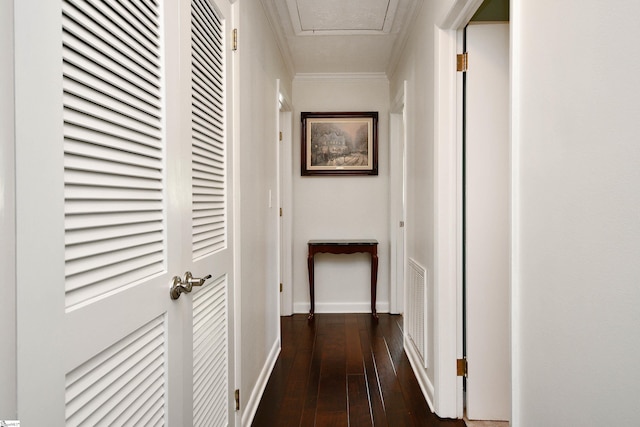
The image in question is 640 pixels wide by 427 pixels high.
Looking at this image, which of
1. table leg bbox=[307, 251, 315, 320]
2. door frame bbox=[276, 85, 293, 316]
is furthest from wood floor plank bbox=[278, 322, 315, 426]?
door frame bbox=[276, 85, 293, 316]

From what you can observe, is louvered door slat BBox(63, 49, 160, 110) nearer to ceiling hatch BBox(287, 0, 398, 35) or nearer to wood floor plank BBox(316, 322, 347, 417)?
wood floor plank BBox(316, 322, 347, 417)

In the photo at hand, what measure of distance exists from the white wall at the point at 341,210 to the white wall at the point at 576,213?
3228mm

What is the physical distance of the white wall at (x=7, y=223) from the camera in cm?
59

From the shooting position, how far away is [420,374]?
109 inches

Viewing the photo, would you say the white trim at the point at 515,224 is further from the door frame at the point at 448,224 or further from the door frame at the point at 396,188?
the door frame at the point at 396,188

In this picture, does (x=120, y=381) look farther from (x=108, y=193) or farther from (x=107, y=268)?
(x=108, y=193)

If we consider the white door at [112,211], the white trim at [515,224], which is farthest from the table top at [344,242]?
the white trim at [515,224]

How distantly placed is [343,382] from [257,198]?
4.40 ft

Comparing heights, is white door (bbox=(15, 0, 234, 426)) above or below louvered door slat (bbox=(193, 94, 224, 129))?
below

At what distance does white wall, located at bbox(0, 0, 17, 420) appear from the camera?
1.93 ft

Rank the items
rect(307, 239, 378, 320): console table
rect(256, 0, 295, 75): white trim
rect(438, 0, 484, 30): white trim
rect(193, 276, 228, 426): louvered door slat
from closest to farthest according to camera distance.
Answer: rect(193, 276, 228, 426): louvered door slat → rect(438, 0, 484, 30): white trim → rect(256, 0, 295, 75): white trim → rect(307, 239, 378, 320): console table

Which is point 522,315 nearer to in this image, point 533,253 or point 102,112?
point 533,253

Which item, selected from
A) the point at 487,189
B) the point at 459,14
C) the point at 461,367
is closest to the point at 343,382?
the point at 461,367

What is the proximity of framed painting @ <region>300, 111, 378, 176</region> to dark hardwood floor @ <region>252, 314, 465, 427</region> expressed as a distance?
1652 mm
